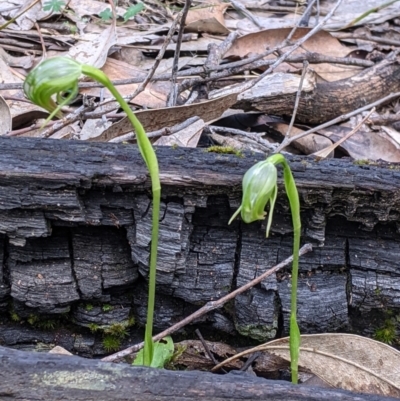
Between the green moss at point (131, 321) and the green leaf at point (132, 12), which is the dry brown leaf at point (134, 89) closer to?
the green leaf at point (132, 12)

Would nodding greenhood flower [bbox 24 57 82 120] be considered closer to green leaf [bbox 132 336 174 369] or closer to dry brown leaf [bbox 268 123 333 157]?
green leaf [bbox 132 336 174 369]

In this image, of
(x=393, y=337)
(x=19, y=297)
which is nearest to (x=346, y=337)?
(x=393, y=337)

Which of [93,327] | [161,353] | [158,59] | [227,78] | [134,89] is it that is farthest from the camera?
[227,78]

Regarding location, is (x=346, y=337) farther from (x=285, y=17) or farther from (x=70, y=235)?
(x=285, y=17)

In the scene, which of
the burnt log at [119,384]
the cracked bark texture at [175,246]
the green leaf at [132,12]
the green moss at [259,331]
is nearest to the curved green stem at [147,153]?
the burnt log at [119,384]

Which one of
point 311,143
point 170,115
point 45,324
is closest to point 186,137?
point 170,115

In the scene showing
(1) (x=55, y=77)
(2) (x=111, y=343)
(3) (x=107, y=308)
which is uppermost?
(1) (x=55, y=77)

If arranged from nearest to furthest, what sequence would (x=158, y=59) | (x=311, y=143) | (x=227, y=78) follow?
(x=158, y=59)
(x=311, y=143)
(x=227, y=78)

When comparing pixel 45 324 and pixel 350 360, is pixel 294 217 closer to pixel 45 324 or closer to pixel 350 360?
pixel 350 360
